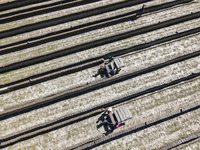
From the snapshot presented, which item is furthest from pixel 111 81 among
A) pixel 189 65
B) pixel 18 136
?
pixel 18 136

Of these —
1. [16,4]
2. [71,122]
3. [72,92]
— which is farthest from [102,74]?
[16,4]

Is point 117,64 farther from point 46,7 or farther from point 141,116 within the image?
point 46,7

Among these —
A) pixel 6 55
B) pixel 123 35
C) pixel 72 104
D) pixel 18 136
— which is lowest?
pixel 18 136

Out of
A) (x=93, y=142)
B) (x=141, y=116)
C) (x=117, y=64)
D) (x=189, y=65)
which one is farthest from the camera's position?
(x=189, y=65)

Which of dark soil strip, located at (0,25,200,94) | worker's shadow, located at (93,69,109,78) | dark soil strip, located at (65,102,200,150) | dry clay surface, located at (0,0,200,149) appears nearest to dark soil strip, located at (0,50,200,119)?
dry clay surface, located at (0,0,200,149)

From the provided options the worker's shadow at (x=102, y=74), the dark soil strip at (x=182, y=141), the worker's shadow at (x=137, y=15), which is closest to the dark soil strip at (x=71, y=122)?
the dark soil strip at (x=182, y=141)
